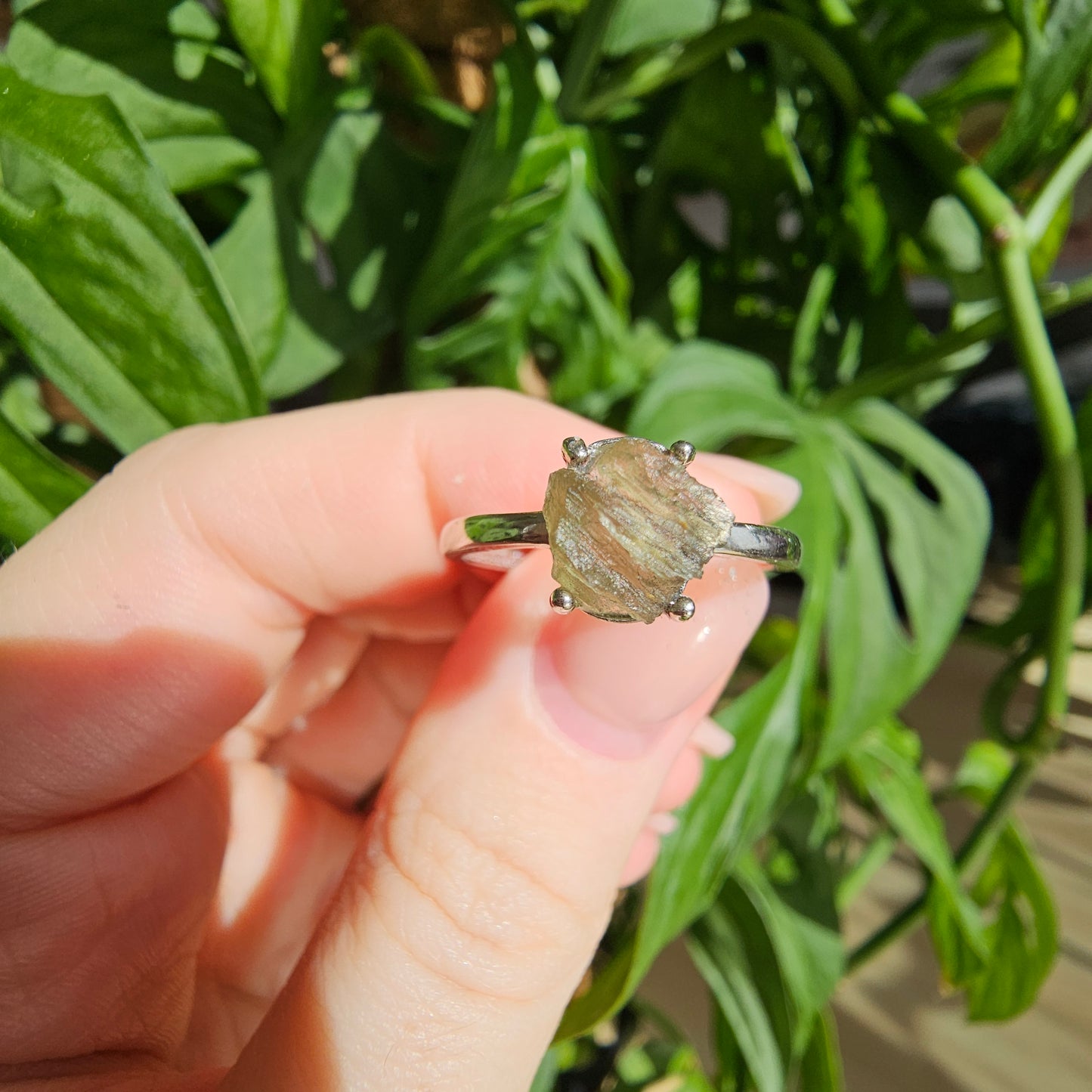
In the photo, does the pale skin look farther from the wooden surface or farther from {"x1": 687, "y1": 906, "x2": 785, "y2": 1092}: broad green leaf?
the wooden surface

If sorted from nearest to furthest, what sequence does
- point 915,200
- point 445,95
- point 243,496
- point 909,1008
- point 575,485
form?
point 575,485
point 243,496
point 915,200
point 445,95
point 909,1008

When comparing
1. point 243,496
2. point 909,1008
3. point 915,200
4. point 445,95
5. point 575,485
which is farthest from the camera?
point 909,1008

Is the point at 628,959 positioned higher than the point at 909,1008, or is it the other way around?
the point at 628,959

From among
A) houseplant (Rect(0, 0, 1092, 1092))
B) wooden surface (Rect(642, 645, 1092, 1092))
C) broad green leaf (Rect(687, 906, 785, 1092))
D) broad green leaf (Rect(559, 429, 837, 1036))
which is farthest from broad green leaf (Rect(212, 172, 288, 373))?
wooden surface (Rect(642, 645, 1092, 1092))

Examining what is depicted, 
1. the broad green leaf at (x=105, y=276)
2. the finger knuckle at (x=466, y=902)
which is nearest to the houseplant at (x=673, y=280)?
the broad green leaf at (x=105, y=276)

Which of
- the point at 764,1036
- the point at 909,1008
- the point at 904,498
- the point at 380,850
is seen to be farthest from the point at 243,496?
the point at 909,1008

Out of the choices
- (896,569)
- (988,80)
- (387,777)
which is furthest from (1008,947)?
(988,80)

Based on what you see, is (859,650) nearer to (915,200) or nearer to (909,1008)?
(915,200)

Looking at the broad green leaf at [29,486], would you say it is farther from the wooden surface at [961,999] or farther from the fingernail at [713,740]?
the wooden surface at [961,999]

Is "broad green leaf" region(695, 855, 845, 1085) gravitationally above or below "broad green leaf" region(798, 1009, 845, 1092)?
above
